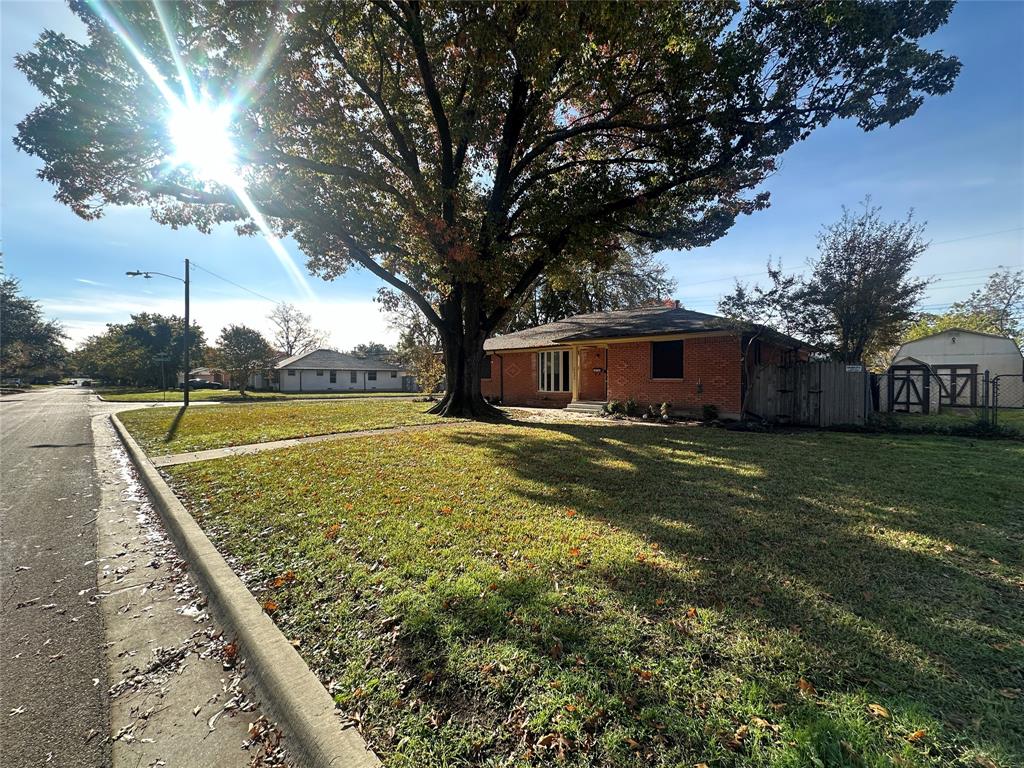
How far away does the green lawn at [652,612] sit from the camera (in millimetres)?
1810

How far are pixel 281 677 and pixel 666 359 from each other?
555 inches

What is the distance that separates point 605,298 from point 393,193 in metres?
23.7

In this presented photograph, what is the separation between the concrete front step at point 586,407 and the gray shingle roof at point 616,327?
8.86ft

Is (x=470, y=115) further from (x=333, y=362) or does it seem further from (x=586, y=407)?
(x=333, y=362)

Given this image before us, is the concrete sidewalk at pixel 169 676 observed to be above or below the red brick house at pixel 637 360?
below

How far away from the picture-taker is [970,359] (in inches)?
850

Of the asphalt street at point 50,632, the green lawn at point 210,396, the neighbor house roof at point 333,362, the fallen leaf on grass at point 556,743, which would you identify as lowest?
the asphalt street at point 50,632

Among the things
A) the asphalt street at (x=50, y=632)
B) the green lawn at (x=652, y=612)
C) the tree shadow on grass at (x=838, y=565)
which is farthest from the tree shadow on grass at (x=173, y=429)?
the tree shadow on grass at (x=838, y=565)

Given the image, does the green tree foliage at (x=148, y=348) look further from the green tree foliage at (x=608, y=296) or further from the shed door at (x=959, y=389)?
the shed door at (x=959, y=389)

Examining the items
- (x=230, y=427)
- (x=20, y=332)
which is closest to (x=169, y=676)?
(x=230, y=427)

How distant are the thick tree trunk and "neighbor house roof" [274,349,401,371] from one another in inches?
1222

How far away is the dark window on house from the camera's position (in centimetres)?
1411

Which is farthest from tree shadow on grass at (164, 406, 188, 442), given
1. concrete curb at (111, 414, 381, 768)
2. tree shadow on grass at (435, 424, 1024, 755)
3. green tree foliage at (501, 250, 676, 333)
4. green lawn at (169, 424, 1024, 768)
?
green tree foliage at (501, 250, 676, 333)

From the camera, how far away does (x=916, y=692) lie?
2.03 meters
